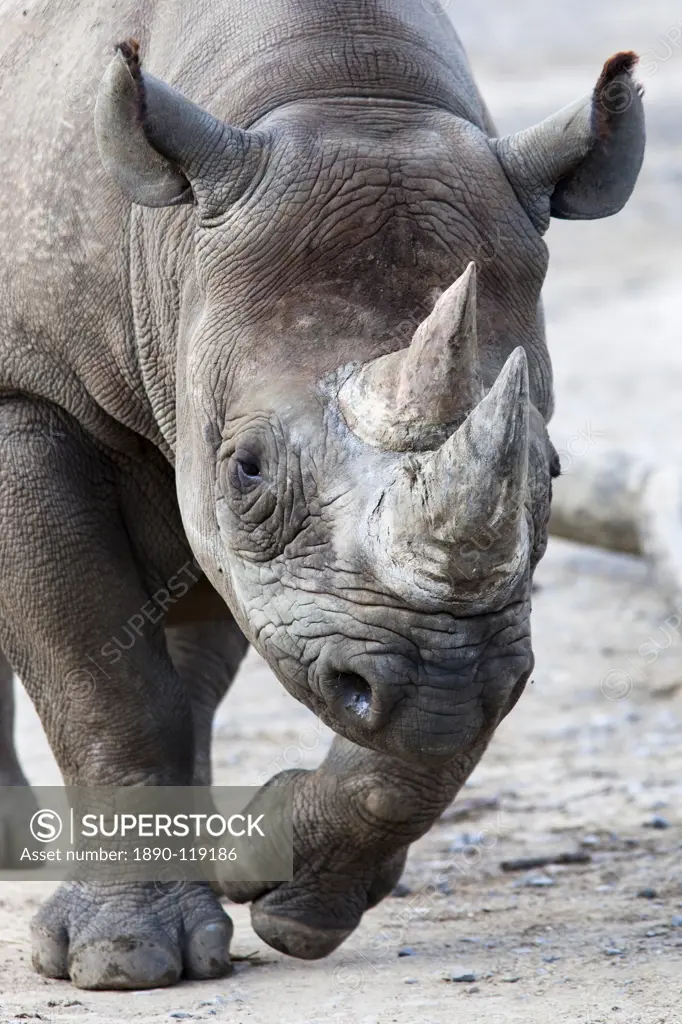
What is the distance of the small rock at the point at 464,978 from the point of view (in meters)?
4.97

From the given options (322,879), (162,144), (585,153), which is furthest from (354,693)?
(585,153)

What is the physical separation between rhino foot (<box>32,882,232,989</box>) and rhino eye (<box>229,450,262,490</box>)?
1.48 metres

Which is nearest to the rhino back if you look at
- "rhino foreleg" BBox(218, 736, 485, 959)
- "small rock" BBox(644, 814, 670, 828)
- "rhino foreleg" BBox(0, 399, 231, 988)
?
"rhino foreleg" BBox(0, 399, 231, 988)

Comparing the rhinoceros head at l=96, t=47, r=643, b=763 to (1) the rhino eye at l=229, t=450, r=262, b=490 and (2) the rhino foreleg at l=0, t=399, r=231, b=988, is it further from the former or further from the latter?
(2) the rhino foreleg at l=0, t=399, r=231, b=988

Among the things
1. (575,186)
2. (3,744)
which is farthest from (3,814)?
(575,186)

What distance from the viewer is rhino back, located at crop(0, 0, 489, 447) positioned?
4859 mm

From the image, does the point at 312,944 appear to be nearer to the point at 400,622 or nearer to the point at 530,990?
the point at 530,990

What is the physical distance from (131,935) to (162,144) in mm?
2164

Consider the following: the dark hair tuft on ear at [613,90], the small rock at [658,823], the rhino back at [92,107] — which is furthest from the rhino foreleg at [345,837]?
the small rock at [658,823]

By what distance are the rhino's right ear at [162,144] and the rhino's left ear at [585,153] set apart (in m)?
0.69

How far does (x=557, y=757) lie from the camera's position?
26.5 feet

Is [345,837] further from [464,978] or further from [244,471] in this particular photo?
[244,471]

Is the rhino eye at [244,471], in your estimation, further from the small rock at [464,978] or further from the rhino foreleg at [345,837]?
the small rock at [464,978]

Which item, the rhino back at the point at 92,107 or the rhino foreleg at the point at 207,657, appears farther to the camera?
the rhino foreleg at the point at 207,657
